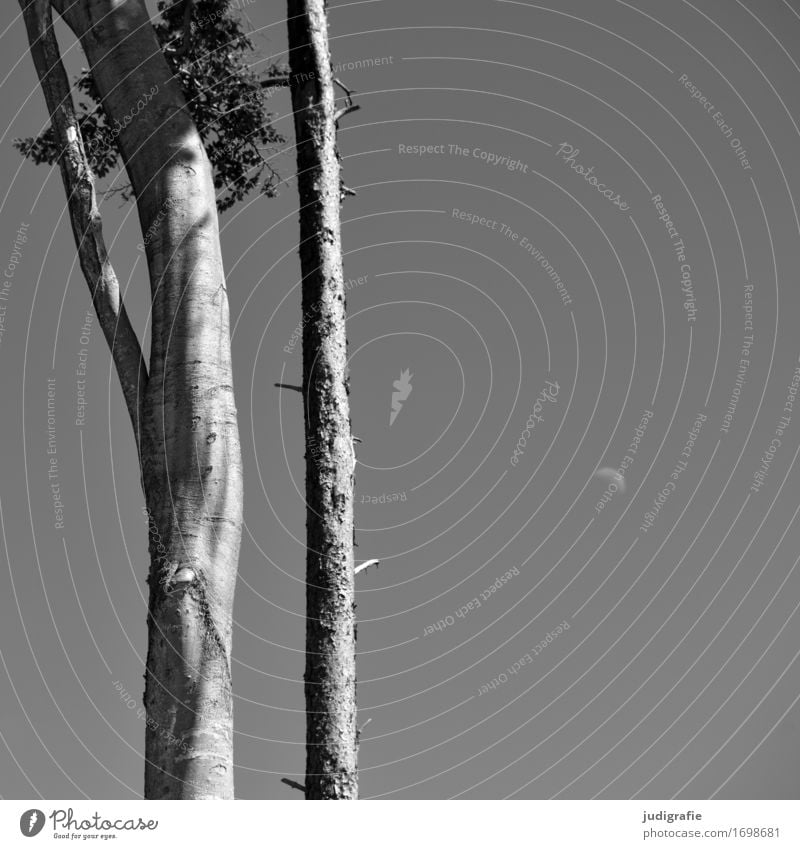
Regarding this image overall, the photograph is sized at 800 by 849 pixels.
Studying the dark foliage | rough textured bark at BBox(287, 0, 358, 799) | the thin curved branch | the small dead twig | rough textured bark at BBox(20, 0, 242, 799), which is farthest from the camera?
the dark foliage

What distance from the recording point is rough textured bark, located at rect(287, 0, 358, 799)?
6078mm

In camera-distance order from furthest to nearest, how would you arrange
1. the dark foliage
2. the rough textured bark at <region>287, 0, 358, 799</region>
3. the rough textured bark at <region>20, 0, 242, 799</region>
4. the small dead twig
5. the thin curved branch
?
the dark foliage
the small dead twig
the rough textured bark at <region>287, 0, 358, 799</region>
the thin curved branch
the rough textured bark at <region>20, 0, 242, 799</region>

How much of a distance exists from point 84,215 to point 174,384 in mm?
1309

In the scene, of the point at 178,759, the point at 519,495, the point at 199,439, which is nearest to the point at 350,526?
the point at 199,439

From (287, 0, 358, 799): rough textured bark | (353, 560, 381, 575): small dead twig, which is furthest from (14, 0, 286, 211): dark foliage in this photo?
(353, 560, 381, 575): small dead twig

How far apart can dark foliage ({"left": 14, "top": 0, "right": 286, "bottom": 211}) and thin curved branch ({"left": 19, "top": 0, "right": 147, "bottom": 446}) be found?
212 cm

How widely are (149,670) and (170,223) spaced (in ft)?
8.04

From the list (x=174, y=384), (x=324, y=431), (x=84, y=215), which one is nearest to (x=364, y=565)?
(x=324, y=431)

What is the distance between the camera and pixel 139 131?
242 inches

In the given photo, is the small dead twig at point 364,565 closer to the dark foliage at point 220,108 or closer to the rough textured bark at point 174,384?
the rough textured bark at point 174,384

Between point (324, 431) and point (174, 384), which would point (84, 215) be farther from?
point (324, 431)

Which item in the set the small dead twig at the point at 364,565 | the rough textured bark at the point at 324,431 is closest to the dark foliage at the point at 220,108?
the rough textured bark at the point at 324,431

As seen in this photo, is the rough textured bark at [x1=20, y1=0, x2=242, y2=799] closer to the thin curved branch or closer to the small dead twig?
the thin curved branch
